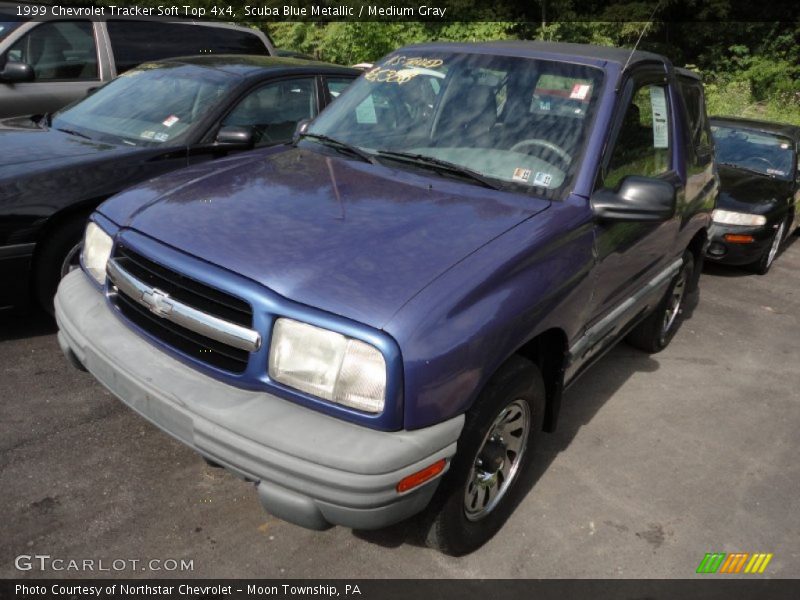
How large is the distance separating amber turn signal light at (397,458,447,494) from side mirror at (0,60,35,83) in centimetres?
549

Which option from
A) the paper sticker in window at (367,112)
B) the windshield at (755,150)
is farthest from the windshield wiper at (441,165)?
the windshield at (755,150)

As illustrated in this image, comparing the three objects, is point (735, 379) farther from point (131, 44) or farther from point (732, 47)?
point (732, 47)

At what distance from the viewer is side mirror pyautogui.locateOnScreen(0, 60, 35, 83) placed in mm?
5965

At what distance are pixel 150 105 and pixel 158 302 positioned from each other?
111 inches

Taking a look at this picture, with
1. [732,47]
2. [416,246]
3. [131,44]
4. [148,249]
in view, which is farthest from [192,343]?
[732,47]

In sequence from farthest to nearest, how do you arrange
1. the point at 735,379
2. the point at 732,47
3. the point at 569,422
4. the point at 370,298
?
the point at 732,47 → the point at 735,379 → the point at 569,422 → the point at 370,298

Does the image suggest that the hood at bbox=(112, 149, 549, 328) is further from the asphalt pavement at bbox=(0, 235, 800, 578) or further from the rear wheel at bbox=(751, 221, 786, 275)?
the rear wheel at bbox=(751, 221, 786, 275)

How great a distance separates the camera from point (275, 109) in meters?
5.17

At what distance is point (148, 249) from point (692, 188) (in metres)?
3.28

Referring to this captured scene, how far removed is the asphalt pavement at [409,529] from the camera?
2.79 metres

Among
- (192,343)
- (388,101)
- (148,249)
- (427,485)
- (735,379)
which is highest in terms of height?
(388,101)

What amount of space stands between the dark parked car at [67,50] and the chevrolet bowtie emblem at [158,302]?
14.7 ft

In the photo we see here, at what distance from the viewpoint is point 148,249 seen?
8.59ft

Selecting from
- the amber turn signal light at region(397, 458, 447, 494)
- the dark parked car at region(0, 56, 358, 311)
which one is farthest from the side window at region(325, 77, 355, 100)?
the amber turn signal light at region(397, 458, 447, 494)
